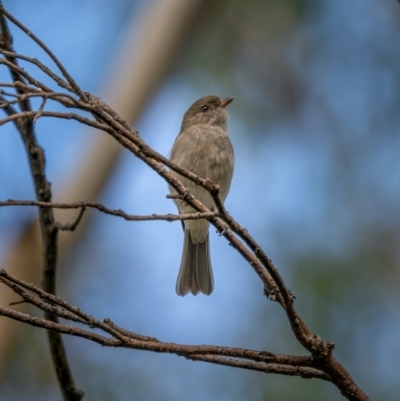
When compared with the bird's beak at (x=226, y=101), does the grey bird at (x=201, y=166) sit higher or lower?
lower

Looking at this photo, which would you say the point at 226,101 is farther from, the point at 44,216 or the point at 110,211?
the point at 110,211

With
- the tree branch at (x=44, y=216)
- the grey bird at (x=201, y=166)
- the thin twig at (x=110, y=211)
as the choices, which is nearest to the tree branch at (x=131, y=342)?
the thin twig at (x=110, y=211)

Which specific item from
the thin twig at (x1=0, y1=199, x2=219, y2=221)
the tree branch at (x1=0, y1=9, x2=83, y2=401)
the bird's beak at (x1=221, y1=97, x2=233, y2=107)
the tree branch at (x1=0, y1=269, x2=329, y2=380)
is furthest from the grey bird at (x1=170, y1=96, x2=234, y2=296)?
the tree branch at (x1=0, y1=269, x2=329, y2=380)

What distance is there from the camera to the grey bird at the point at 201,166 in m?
4.82

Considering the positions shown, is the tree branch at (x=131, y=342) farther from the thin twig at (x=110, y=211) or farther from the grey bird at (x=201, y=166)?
the grey bird at (x=201, y=166)

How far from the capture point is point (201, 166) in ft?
16.7

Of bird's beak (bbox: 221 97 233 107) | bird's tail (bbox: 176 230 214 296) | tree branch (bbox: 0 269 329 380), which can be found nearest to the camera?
tree branch (bbox: 0 269 329 380)

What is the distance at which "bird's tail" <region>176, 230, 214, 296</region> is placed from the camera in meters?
4.75

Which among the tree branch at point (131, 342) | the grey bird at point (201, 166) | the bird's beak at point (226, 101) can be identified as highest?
the bird's beak at point (226, 101)

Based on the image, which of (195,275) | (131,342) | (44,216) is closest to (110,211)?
(131,342)

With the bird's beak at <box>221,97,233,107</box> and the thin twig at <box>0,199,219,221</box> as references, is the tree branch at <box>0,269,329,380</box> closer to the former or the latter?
the thin twig at <box>0,199,219,221</box>

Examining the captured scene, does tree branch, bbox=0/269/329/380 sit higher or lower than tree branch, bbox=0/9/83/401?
lower

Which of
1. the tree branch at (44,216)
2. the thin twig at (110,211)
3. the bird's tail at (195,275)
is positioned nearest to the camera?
the thin twig at (110,211)

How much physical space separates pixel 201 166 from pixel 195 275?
814mm
